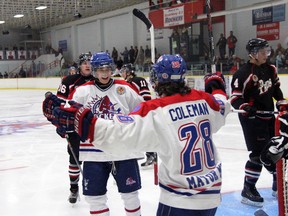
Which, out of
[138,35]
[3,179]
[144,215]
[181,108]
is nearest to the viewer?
[181,108]

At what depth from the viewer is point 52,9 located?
68.1 ft

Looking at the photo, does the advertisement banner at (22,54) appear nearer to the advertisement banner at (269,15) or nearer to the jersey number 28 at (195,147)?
the advertisement banner at (269,15)

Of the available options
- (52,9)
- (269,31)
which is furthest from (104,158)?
(52,9)

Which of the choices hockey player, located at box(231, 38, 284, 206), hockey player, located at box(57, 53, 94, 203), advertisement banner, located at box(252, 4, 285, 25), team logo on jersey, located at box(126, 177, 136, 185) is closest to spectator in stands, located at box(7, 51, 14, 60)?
advertisement banner, located at box(252, 4, 285, 25)

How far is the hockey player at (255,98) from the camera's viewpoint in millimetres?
3057

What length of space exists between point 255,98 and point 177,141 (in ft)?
5.64

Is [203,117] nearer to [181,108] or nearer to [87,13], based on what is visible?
[181,108]

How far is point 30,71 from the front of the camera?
21.6 metres

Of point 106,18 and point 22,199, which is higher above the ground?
point 106,18

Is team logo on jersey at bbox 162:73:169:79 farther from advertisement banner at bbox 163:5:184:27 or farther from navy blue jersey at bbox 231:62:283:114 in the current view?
advertisement banner at bbox 163:5:184:27

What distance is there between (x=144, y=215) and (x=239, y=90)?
3.86 ft

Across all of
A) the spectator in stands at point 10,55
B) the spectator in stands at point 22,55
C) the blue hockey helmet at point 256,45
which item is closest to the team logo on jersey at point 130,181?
the blue hockey helmet at point 256,45

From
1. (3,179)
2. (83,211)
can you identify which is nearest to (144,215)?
(83,211)

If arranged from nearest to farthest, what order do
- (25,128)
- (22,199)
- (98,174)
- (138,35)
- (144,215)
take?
(98,174) < (144,215) < (22,199) < (25,128) < (138,35)
